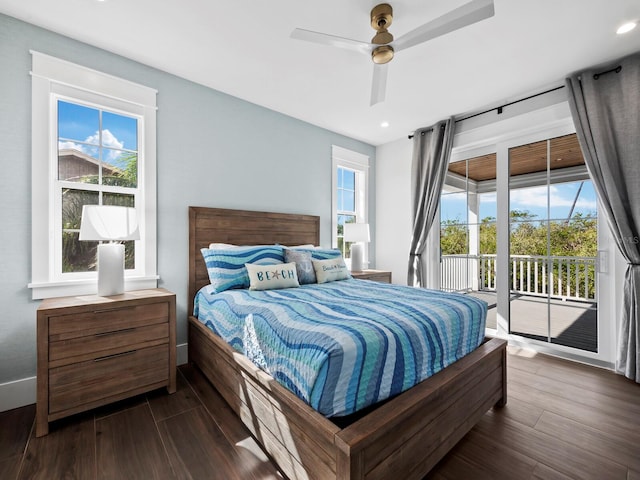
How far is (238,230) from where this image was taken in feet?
10.4

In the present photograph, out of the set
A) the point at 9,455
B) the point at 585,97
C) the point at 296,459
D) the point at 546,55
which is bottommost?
the point at 9,455

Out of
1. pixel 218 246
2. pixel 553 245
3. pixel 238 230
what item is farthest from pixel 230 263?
pixel 553 245

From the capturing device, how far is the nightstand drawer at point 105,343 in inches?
71.8

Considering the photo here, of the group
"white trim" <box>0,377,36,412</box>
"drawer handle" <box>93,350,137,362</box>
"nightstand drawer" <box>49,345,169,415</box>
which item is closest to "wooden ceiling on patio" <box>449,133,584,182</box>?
"nightstand drawer" <box>49,345,169,415</box>

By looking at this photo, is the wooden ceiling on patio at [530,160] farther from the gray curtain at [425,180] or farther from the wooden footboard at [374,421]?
the wooden footboard at [374,421]

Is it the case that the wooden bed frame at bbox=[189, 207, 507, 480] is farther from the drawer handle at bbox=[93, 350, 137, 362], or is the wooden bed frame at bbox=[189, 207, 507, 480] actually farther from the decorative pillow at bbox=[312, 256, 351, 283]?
the decorative pillow at bbox=[312, 256, 351, 283]

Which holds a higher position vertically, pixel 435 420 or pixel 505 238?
pixel 505 238

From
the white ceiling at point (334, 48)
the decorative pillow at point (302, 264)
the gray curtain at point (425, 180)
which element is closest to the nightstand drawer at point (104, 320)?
the decorative pillow at point (302, 264)

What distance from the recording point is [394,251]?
4.62 metres

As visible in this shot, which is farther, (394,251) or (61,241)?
(394,251)

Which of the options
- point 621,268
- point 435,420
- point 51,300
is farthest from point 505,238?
point 51,300

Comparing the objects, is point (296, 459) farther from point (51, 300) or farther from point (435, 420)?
point (51, 300)

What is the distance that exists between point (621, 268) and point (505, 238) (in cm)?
101

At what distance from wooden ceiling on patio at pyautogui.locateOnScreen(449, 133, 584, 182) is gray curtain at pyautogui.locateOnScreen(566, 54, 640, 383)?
28 cm
